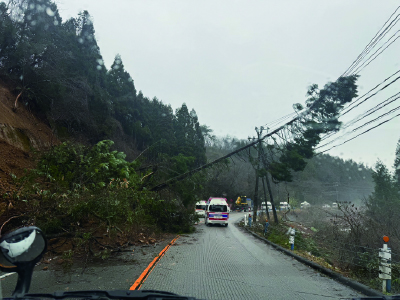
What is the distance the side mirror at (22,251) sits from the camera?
227 centimetres

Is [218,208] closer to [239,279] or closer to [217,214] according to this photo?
[217,214]

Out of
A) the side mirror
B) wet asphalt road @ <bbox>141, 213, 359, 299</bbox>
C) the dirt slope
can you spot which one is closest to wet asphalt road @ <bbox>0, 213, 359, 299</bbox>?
wet asphalt road @ <bbox>141, 213, 359, 299</bbox>

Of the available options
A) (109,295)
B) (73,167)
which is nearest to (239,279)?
(109,295)

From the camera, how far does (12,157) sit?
1805 cm

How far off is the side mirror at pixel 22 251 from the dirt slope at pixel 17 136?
46.0 ft

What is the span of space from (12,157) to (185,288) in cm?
1542

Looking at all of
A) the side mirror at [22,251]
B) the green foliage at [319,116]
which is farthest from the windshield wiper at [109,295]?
the green foliage at [319,116]

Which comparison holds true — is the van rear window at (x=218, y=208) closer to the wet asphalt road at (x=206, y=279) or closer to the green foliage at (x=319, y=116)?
the green foliage at (x=319, y=116)

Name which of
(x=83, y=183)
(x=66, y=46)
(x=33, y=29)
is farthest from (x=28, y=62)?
(x=83, y=183)

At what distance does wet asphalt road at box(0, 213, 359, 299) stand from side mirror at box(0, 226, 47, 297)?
13.1ft

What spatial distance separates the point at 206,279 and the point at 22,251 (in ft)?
18.7

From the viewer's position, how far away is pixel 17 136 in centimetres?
2067

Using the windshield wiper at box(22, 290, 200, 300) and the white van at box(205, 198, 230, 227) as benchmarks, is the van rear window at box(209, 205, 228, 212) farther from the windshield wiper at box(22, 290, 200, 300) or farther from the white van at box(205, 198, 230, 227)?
the windshield wiper at box(22, 290, 200, 300)

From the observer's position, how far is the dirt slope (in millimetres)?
17438
